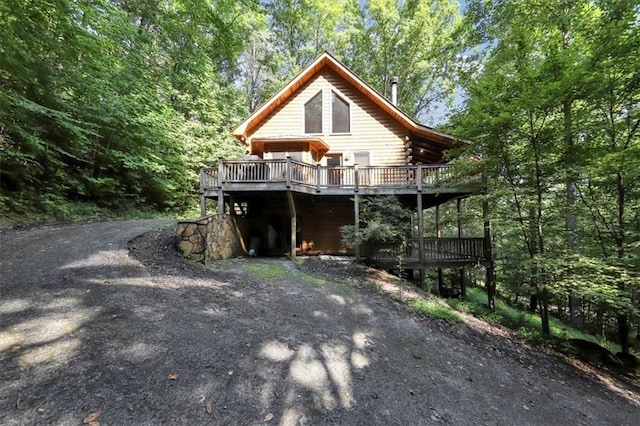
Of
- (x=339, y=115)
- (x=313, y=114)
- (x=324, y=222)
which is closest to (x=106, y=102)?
(x=313, y=114)

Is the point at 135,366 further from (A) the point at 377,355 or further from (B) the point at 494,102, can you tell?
(B) the point at 494,102

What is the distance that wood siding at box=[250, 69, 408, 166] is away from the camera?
1281 centimetres

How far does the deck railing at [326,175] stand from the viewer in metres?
9.50

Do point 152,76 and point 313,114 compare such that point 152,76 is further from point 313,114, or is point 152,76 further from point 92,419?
point 92,419

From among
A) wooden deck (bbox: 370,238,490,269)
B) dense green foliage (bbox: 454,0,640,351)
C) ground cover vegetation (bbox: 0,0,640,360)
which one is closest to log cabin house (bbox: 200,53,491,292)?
wooden deck (bbox: 370,238,490,269)

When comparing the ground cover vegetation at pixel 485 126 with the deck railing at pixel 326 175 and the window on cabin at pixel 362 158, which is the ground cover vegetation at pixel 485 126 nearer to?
the deck railing at pixel 326 175

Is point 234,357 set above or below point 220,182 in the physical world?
below

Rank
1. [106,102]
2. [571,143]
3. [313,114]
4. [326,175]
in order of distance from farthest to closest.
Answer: [313,114] → [106,102] → [326,175] → [571,143]

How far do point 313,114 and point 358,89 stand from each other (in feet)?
7.85

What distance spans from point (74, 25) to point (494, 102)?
13.0 metres

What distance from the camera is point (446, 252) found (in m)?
10.1

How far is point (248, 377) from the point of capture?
3064mm

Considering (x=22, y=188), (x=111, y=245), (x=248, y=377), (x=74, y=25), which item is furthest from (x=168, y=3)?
(x=248, y=377)

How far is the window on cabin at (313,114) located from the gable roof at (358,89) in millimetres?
920
